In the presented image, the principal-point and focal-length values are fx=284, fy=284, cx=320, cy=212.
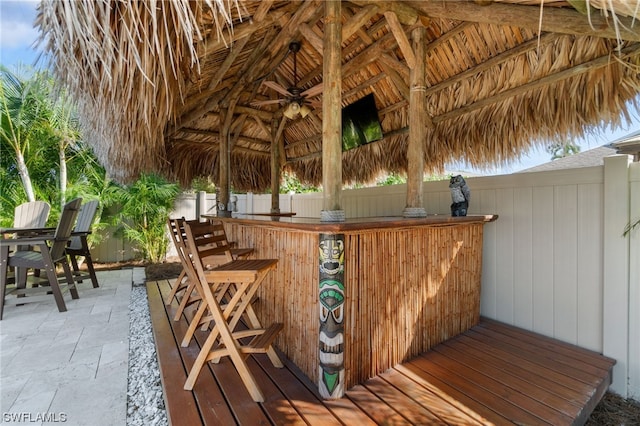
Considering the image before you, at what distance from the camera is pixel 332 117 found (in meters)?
1.98

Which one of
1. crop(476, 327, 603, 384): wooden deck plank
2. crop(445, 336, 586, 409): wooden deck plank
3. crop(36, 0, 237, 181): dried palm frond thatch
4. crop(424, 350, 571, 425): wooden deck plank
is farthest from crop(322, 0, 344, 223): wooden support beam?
crop(476, 327, 603, 384): wooden deck plank

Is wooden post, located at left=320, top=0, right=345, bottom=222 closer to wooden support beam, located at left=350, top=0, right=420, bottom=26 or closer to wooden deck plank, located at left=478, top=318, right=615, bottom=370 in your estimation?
wooden support beam, located at left=350, top=0, right=420, bottom=26

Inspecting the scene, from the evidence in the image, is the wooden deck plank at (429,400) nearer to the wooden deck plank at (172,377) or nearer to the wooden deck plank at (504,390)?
the wooden deck plank at (504,390)

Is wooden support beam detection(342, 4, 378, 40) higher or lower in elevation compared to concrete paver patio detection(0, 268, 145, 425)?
higher

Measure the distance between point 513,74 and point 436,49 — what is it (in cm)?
81

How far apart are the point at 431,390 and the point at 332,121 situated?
1875mm

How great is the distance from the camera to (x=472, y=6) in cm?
193

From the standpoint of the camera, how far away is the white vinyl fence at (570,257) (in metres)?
2.05

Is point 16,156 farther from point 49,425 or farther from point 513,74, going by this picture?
point 513,74

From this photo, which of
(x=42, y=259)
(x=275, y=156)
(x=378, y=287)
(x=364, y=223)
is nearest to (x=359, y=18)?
(x=364, y=223)

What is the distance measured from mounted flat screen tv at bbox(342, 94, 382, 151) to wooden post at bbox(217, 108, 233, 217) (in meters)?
1.75

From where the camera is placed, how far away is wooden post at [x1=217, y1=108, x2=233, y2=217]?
407 cm

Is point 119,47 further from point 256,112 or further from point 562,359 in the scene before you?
point 562,359

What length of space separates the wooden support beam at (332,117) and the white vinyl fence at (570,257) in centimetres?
183
